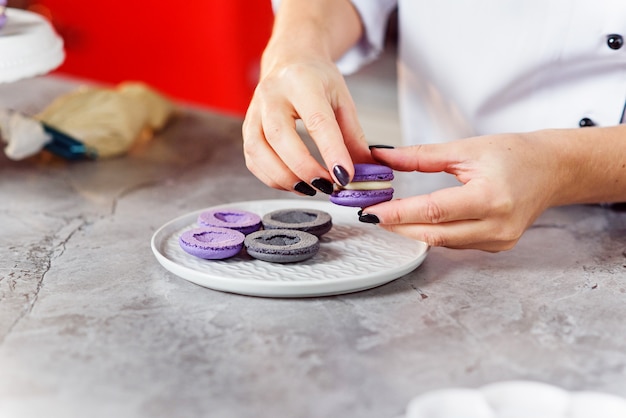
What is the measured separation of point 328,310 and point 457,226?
20cm

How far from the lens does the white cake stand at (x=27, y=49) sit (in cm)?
124

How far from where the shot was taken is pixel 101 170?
1.38m

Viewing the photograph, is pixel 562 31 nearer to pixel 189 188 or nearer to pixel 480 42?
pixel 480 42

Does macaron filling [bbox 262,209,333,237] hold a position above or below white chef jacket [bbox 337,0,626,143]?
below

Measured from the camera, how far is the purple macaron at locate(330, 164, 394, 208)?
94cm

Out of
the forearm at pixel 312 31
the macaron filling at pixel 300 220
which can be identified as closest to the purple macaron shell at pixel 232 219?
the macaron filling at pixel 300 220

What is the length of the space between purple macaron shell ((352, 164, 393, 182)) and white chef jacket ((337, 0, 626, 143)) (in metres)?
0.44

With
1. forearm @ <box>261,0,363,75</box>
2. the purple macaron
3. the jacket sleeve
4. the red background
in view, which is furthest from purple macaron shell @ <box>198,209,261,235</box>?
the red background

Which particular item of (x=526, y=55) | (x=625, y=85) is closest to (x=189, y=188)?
(x=526, y=55)

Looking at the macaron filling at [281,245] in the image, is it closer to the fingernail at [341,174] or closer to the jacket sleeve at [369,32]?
the fingernail at [341,174]

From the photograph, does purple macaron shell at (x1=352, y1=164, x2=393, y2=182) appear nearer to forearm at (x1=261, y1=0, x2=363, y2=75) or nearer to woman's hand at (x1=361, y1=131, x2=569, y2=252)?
woman's hand at (x1=361, y1=131, x2=569, y2=252)

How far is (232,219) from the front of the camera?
3.41 feet

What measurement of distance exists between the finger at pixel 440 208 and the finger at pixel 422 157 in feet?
0.16

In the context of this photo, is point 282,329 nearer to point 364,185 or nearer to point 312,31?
point 364,185
